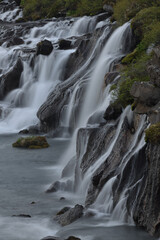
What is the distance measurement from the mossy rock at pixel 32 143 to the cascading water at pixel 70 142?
673mm

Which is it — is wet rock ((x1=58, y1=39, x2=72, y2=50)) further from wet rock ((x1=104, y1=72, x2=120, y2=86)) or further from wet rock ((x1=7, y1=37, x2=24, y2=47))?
wet rock ((x1=104, y1=72, x2=120, y2=86))

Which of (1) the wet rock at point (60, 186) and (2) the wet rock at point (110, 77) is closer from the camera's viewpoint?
(1) the wet rock at point (60, 186)

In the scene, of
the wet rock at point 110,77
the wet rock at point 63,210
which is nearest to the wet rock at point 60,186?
the wet rock at point 63,210

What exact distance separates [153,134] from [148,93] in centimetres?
237

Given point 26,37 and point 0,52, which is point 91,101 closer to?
point 0,52

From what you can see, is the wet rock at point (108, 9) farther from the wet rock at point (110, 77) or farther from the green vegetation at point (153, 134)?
the green vegetation at point (153, 134)

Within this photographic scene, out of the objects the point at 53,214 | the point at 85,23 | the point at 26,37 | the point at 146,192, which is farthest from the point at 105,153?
the point at 26,37

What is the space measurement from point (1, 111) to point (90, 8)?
19.5 meters

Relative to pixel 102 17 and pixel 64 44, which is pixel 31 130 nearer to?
pixel 64 44

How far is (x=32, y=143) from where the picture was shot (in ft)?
98.1

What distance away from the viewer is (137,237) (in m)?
14.6

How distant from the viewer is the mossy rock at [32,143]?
29547mm

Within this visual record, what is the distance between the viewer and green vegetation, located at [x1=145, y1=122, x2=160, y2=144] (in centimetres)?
1500

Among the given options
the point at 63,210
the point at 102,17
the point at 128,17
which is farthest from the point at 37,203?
the point at 102,17
